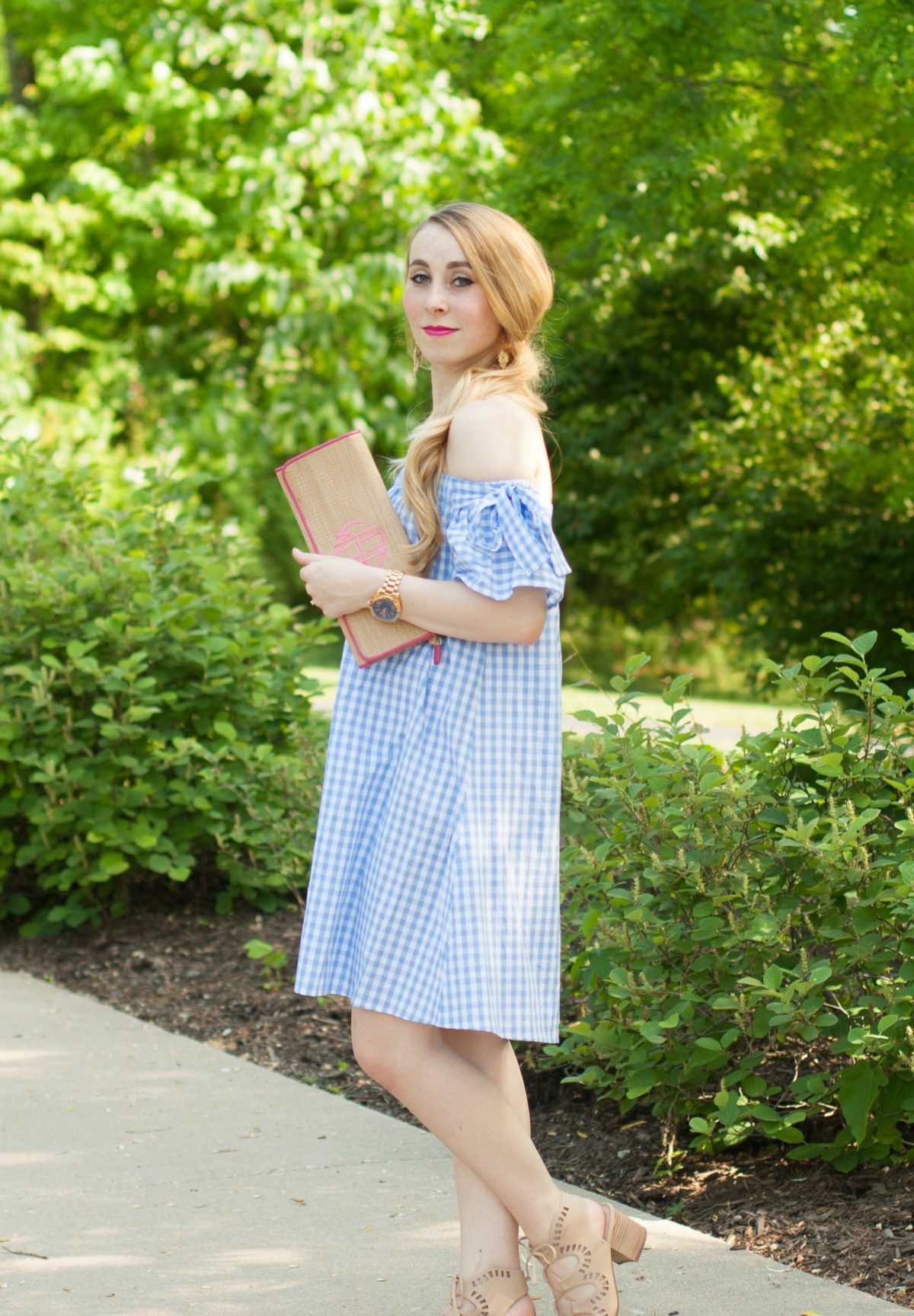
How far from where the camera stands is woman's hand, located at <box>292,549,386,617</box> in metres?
2.54

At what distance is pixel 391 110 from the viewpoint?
15.3m

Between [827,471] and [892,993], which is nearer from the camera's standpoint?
[892,993]

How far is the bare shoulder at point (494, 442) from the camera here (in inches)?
99.1

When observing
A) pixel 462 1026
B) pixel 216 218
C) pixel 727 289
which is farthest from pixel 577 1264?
pixel 216 218

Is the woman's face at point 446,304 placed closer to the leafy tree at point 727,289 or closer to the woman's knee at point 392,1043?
the leafy tree at point 727,289

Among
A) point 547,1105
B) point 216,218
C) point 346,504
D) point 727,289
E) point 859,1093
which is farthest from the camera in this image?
point 216,218

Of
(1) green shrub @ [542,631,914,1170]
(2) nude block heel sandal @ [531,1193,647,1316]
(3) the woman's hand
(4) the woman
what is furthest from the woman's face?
(2) nude block heel sandal @ [531,1193,647,1316]

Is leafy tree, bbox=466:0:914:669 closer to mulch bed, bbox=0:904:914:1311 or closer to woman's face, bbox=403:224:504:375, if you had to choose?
woman's face, bbox=403:224:504:375

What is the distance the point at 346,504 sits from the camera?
2654 mm

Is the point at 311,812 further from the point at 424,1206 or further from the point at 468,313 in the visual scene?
the point at 468,313

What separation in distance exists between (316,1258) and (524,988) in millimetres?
797

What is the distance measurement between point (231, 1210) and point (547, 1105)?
3.04 ft

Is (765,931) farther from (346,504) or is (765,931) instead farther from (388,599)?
(346,504)

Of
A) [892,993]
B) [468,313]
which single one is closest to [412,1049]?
[892,993]
